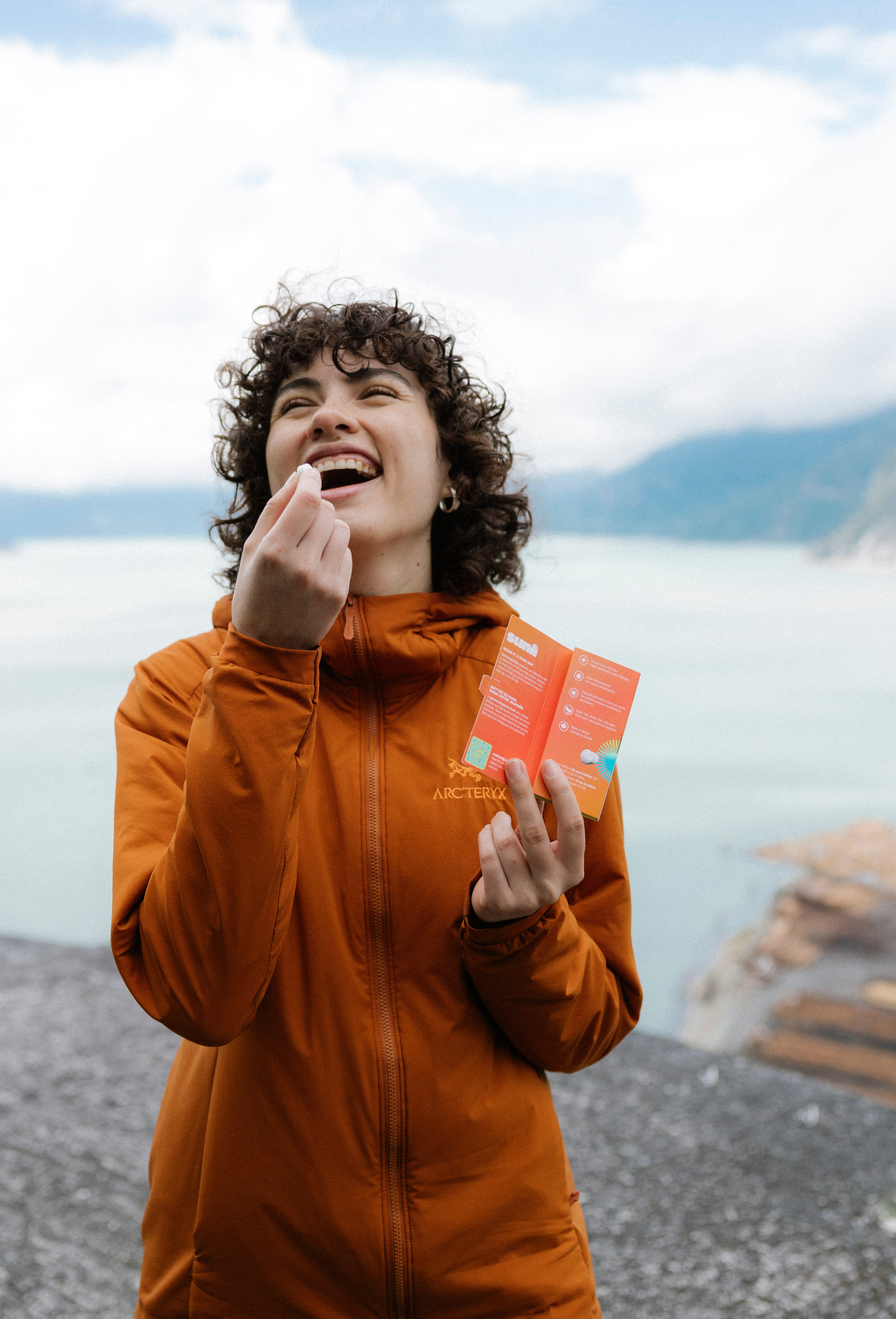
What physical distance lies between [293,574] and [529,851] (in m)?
0.38

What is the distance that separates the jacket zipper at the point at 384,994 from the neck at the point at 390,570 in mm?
124

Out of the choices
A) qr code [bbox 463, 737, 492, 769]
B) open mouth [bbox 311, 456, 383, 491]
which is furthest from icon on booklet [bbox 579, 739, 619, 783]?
open mouth [bbox 311, 456, 383, 491]

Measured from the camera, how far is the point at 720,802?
5.73m

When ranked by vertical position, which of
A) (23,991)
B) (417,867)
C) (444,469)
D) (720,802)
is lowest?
(23,991)

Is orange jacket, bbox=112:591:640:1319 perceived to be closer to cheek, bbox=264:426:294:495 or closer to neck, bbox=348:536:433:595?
neck, bbox=348:536:433:595

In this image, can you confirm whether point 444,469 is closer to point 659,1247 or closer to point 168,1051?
point 659,1247

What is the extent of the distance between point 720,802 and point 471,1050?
15.8 ft

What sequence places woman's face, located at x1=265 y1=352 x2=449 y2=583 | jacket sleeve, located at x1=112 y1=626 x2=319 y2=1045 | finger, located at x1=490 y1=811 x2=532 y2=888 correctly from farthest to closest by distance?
woman's face, located at x1=265 y1=352 x2=449 y2=583
finger, located at x1=490 y1=811 x2=532 y2=888
jacket sleeve, located at x1=112 y1=626 x2=319 y2=1045

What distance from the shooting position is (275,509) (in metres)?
1.04

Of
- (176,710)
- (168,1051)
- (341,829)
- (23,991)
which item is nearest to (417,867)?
(341,829)

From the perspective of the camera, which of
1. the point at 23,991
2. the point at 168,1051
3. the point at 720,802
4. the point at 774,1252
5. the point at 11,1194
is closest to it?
the point at 774,1252

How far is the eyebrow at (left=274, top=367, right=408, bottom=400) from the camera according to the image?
1425 mm

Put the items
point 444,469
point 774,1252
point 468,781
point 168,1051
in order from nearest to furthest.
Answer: point 468,781, point 444,469, point 774,1252, point 168,1051

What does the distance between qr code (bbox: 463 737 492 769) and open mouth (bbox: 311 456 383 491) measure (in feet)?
1.35
